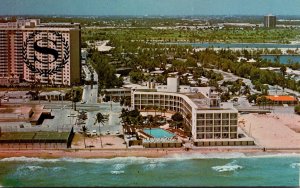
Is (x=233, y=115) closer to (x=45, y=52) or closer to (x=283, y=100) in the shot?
(x=283, y=100)

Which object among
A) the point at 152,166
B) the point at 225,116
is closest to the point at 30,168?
the point at 152,166

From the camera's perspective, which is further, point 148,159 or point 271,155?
point 271,155

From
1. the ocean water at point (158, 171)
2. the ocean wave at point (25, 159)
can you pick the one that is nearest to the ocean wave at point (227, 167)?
the ocean water at point (158, 171)

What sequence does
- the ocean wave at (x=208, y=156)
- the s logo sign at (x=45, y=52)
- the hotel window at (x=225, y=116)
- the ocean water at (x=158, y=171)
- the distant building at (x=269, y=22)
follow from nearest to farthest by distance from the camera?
the ocean water at (x=158, y=171) < the ocean wave at (x=208, y=156) < the hotel window at (x=225, y=116) < the s logo sign at (x=45, y=52) < the distant building at (x=269, y=22)

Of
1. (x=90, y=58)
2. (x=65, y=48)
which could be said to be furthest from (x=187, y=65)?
(x=65, y=48)

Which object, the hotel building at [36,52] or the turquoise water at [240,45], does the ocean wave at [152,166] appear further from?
the turquoise water at [240,45]

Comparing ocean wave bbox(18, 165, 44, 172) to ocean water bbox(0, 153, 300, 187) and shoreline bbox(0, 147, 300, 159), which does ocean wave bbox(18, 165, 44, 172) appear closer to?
ocean water bbox(0, 153, 300, 187)

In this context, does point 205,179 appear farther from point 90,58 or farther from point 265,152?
point 90,58

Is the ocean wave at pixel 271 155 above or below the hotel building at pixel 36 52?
below
